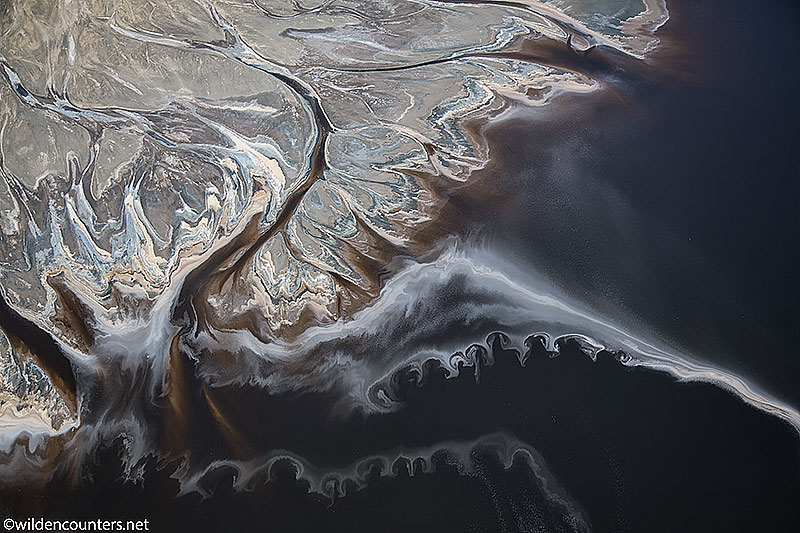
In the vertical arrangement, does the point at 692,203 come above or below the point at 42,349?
above

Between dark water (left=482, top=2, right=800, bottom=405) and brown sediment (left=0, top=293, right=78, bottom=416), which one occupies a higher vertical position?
dark water (left=482, top=2, right=800, bottom=405)

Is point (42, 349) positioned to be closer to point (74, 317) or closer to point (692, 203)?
point (74, 317)

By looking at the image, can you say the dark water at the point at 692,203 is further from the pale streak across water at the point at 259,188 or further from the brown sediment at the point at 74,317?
the brown sediment at the point at 74,317

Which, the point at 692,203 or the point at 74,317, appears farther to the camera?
the point at 692,203

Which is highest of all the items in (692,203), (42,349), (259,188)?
(692,203)

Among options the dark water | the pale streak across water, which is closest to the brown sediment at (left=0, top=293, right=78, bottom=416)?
the pale streak across water

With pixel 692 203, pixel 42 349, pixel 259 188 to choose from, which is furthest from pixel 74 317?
pixel 692 203

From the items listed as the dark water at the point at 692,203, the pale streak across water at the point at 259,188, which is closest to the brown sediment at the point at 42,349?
the pale streak across water at the point at 259,188

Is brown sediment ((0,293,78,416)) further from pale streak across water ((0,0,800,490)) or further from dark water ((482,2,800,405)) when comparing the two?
dark water ((482,2,800,405))

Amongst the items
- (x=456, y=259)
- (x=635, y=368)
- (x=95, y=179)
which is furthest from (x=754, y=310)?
(x=95, y=179)
